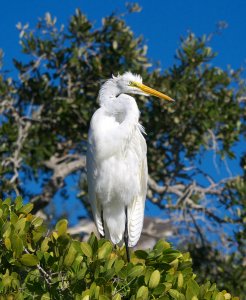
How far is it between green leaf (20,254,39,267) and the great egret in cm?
189

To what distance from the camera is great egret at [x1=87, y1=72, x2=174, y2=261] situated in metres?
5.34

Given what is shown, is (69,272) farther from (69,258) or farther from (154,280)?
(154,280)

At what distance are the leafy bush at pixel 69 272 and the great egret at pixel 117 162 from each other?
5.24 ft

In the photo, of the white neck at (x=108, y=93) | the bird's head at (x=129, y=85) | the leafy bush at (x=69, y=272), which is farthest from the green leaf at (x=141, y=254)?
the bird's head at (x=129, y=85)

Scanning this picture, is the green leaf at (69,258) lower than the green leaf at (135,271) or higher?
higher

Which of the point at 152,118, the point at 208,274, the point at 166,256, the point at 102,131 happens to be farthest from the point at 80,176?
the point at 166,256

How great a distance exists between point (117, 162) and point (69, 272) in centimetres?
194

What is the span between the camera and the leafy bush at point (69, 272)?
3.51 metres

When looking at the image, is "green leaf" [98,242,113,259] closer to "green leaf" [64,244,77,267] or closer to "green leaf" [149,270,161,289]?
"green leaf" [64,244,77,267]

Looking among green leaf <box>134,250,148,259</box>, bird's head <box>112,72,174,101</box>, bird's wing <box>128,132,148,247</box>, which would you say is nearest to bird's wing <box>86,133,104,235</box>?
bird's wing <box>128,132,148,247</box>

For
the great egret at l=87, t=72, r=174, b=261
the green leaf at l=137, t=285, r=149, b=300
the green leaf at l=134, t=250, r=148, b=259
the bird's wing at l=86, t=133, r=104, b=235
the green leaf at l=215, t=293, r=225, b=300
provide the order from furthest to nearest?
1. the bird's wing at l=86, t=133, r=104, b=235
2. the great egret at l=87, t=72, r=174, b=261
3. the green leaf at l=134, t=250, r=148, b=259
4. the green leaf at l=215, t=293, r=225, b=300
5. the green leaf at l=137, t=285, r=149, b=300

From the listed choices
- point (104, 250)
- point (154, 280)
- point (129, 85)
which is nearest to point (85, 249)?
point (104, 250)

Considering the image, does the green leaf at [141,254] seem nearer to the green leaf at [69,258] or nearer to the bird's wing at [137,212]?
the green leaf at [69,258]

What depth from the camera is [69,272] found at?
141 inches
